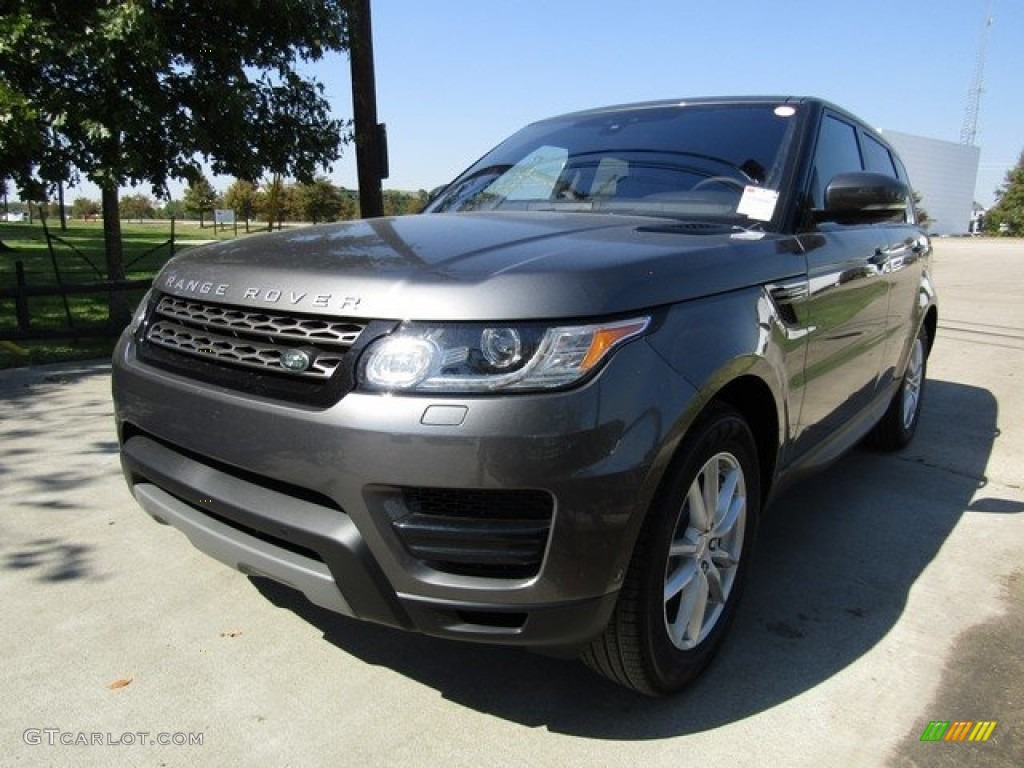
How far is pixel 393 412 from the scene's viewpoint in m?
1.84

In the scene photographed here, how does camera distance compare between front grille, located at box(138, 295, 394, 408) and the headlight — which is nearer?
the headlight

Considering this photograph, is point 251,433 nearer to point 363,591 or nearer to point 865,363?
point 363,591

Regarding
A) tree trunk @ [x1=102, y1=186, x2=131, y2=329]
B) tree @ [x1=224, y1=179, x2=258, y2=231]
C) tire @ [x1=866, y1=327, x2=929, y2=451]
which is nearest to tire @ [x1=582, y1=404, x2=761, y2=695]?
tire @ [x1=866, y1=327, x2=929, y2=451]

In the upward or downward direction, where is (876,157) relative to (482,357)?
upward

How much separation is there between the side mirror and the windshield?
215mm

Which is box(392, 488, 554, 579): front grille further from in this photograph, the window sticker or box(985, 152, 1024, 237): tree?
box(985, 152, 1024, 237): tree

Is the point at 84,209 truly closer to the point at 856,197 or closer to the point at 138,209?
the point at 138,209

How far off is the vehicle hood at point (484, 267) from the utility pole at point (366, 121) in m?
6.38

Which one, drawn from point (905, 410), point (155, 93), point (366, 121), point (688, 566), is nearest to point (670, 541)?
point (688, 566)

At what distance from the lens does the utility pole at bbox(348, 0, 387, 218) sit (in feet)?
28.9

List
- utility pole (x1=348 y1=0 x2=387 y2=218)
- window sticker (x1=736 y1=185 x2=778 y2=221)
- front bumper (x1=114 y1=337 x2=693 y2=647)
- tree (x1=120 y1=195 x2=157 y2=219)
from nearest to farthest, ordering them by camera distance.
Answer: front bumper (x1=114 y1=337 x2=693 y2=647), window sticker (x1=736 y1=185 x2=778 y2=221), utility pole (x1=348 y1=0 x2=387 y2=218), tree (x1=120 y1=195 x2=157 y2=219)

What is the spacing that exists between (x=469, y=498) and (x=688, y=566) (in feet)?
2.74

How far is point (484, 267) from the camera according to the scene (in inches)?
79.0

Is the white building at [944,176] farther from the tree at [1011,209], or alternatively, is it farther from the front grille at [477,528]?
the front grille at [477,528]
